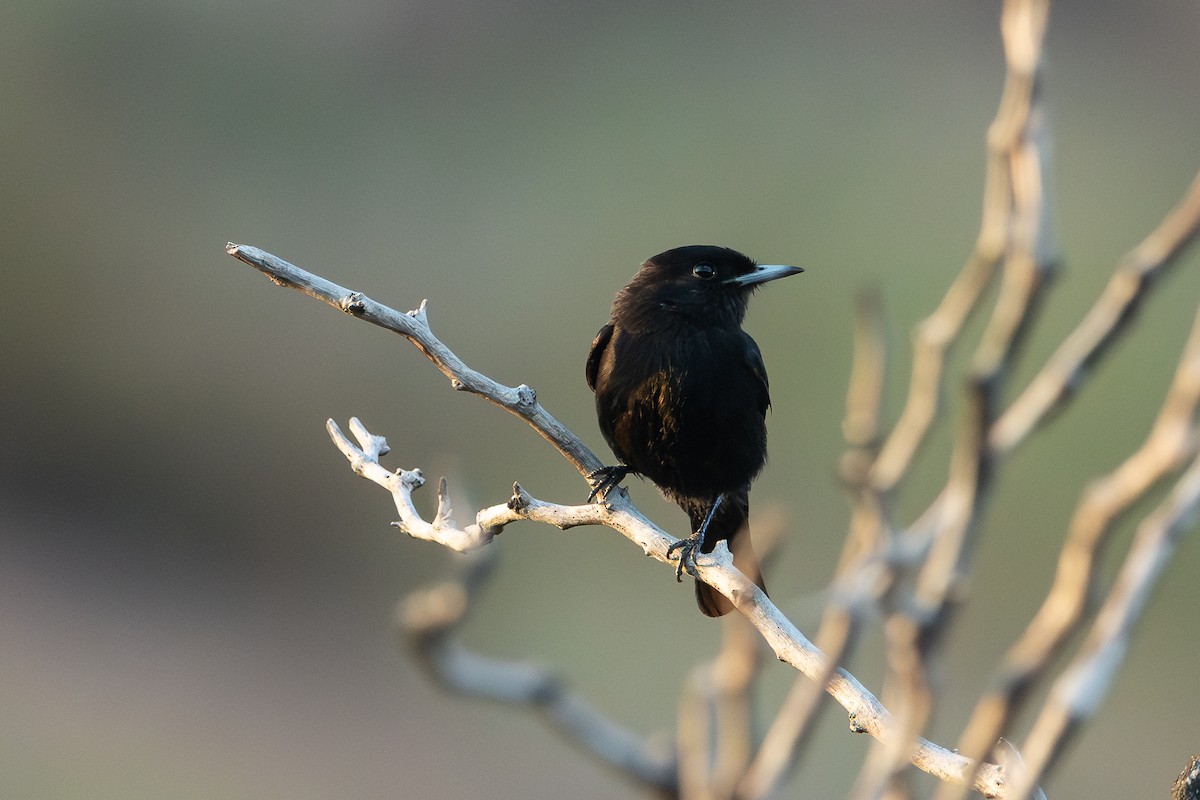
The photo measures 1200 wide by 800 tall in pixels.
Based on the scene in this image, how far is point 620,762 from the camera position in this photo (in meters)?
1.24

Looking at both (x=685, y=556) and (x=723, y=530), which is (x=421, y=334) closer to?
(x=685, y=556)

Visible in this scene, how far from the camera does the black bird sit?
4.59 m

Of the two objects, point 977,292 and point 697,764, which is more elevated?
point 977,292

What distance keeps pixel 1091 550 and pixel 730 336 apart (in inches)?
156

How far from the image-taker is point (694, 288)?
4891mm

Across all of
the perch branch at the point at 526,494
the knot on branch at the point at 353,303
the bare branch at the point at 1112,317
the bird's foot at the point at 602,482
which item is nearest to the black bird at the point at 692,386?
the bird's foot at the point at 602,482

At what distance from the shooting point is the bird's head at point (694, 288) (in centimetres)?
483

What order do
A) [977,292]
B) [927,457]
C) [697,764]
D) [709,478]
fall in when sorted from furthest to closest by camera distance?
[927,457], [709,478], [697,764], [977,292]

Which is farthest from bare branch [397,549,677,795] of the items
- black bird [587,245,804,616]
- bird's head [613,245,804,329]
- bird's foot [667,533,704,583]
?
bird's head [613,245,804,329]

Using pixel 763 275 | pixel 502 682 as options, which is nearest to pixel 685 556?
pixel 763 275

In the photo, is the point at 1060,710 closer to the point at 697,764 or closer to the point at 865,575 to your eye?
the point at 865,575

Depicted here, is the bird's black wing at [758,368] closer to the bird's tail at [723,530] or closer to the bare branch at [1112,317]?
the bird's tail at [723,530]

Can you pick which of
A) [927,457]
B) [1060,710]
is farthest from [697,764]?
[927,457]

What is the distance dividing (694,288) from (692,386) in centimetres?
47
